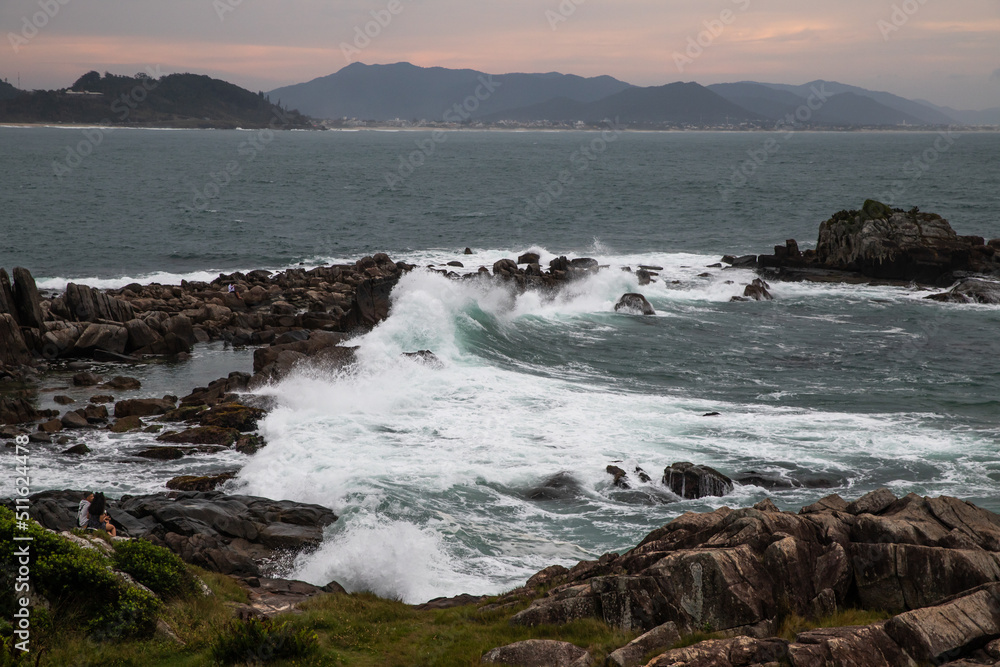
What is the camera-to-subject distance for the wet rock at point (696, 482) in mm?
19812

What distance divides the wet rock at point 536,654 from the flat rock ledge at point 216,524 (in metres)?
6.78

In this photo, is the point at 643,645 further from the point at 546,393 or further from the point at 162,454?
the point at 546,393

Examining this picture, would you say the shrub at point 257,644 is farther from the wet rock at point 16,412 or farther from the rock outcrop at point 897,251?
the rock outcrop at point 897,251

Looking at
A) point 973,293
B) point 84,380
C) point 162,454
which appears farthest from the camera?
point 973,293

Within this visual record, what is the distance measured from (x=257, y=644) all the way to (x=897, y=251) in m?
46.6

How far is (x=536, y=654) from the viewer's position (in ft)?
35.2

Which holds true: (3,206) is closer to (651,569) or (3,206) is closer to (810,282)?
(810,282)

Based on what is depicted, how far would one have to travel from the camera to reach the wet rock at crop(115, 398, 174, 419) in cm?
2620

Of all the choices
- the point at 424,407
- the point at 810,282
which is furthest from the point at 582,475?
the point at 810,282

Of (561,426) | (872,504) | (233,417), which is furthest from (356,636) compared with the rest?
(233,417)

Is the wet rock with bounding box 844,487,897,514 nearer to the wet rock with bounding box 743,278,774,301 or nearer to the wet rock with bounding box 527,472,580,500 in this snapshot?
the wet rock with bounding box 527,472,580,500

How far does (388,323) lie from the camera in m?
34.9

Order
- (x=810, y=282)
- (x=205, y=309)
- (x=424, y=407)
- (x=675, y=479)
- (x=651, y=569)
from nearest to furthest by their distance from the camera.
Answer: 1. (x=651, y=569)
2. (x=675, y=479)
3. (x=424, y=407)
4. (x=205, y=309)
5. (x=810, y=282)

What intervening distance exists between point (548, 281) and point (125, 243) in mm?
37917
